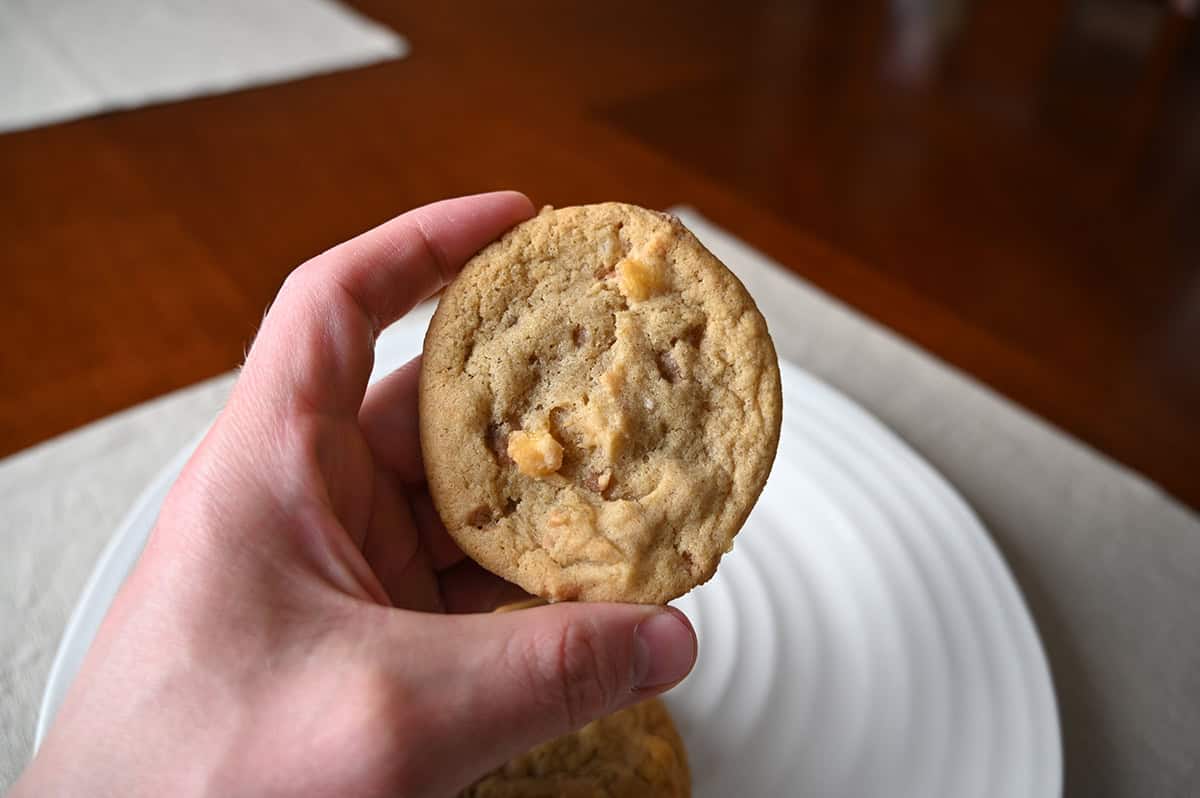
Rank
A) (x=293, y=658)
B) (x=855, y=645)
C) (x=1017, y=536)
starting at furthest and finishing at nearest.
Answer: (x=1017, y=536), (x=855, y=645), (x=293, y=658)

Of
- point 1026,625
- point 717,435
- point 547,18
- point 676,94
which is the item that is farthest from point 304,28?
point 1026,625

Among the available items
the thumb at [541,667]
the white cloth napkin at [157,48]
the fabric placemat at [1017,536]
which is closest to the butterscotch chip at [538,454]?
the thumb at [541,667]

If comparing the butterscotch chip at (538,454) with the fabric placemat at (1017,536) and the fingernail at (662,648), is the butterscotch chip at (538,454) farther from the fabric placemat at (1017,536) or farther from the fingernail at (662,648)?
the fabric placemat at (1017,536)

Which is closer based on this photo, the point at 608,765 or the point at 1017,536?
the point at 608,765

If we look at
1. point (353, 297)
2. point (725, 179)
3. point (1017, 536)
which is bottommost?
point (1017, 536)

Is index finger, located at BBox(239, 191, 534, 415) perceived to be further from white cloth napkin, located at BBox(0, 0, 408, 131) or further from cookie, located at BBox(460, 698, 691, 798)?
white cloth napkin, located at BBox(0, 0, 408, 131)

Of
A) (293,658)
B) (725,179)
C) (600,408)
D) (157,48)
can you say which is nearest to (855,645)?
(600,408)

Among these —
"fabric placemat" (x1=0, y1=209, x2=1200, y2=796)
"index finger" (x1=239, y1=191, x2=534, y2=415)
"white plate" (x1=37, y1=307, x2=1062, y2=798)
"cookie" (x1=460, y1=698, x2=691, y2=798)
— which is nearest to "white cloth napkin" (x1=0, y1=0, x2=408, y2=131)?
"fabric placemat" (x1=0, y1=209, x2=1200, y2=796)

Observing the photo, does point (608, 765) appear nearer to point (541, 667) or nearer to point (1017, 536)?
point (541, 667)
